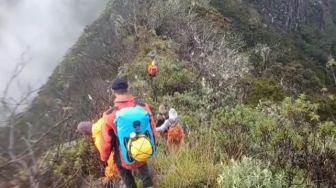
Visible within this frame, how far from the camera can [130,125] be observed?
5371mm

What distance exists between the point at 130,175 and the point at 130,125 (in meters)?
0.62

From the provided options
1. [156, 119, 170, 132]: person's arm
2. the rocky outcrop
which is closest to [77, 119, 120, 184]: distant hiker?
[156, 119, 170, 132]: person's arm

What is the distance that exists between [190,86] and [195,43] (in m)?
5.19

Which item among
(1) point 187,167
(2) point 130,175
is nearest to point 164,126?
(1) point 187,167

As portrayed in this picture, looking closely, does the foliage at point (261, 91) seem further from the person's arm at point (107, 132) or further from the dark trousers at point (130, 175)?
the person's arm at point (107, 132)

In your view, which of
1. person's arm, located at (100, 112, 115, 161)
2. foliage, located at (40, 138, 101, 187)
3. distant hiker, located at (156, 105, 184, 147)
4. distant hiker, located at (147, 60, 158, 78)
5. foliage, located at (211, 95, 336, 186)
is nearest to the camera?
person's arm, located at (100, 112, 115, 161)

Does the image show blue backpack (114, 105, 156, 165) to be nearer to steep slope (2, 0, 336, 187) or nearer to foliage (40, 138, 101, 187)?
steep slope (2, 0, 336, 187)

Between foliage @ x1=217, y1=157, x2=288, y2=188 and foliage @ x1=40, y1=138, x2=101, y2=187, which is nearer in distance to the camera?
foliage @ x1=217, y1=157, x2=288, y2=188

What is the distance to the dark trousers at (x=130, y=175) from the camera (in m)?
5.63

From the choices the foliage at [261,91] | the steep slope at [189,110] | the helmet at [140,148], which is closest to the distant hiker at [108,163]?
the steep slope at [189,110]

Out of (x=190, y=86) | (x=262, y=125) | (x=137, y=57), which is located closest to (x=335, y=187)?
(x=262, y=125)

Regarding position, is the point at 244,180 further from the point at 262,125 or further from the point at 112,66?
the point at 112,66

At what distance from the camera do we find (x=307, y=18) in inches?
4077

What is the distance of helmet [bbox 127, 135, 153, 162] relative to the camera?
5.32m
